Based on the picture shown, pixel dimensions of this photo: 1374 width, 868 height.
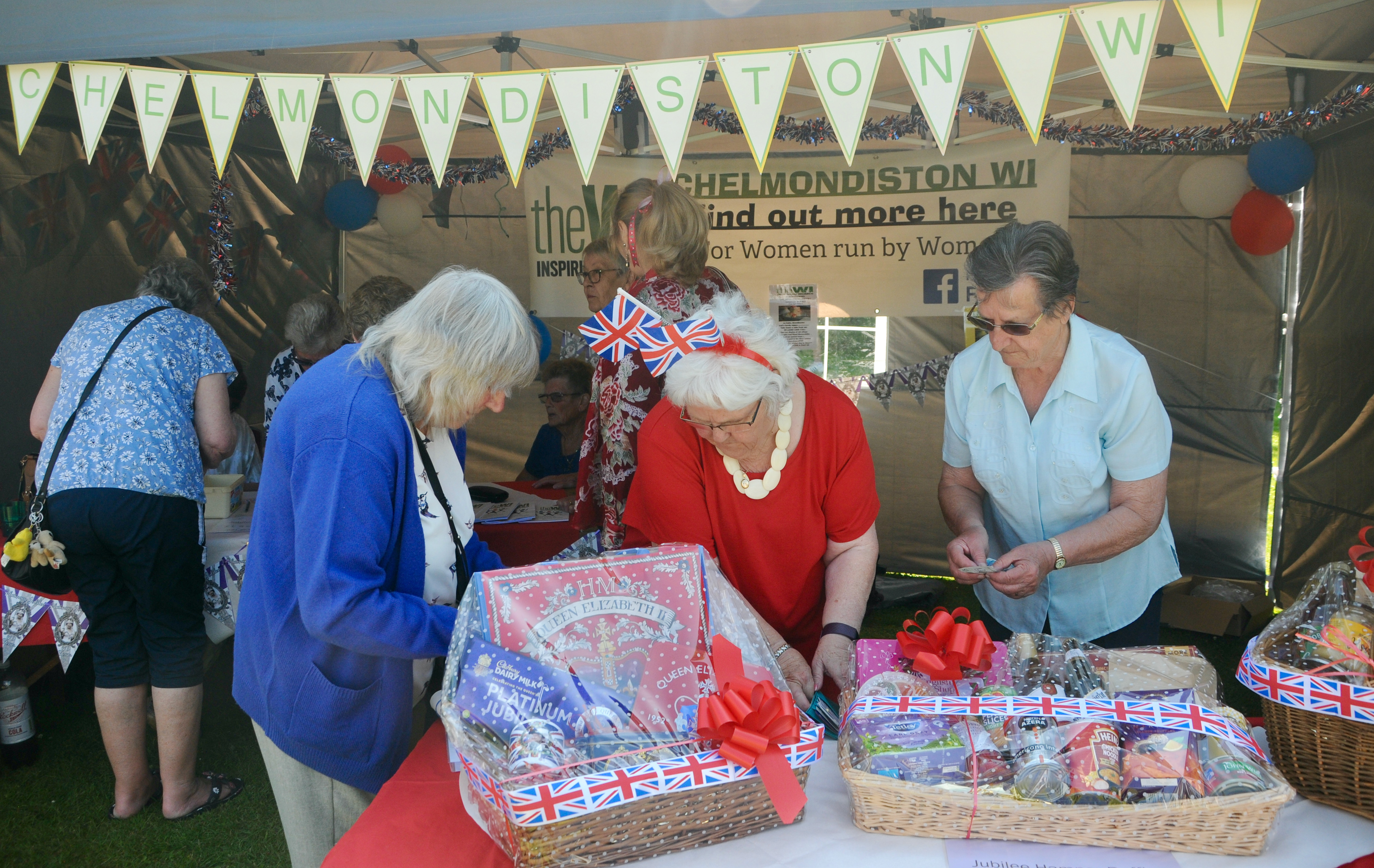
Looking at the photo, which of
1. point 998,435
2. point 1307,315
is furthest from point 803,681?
point 1307,315

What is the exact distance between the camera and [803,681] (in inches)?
67.6

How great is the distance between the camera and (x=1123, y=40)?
181 centimetres

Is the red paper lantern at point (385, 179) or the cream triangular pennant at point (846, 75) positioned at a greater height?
the red paper lantern at point (385, 179)

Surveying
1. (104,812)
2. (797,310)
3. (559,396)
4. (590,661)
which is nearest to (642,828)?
(590,661)

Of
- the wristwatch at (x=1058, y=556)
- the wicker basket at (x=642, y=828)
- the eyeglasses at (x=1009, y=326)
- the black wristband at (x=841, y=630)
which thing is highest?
the eyeglasses at (x=1009, y=326)

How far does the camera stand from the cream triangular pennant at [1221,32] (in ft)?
5.74

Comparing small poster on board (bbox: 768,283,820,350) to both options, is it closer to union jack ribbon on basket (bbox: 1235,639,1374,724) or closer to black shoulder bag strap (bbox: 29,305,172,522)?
black shoulder bag strap (bbox: 29,305,172,522)

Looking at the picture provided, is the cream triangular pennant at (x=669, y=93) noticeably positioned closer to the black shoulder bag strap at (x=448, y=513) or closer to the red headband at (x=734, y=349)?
the red headband at (x=734, y=349)

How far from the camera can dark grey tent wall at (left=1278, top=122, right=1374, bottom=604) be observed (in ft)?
12.7

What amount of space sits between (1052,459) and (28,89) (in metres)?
2.63

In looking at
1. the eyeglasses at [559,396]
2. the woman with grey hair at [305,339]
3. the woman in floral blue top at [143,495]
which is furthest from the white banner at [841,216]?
the woman in floral blue top at [143,495]

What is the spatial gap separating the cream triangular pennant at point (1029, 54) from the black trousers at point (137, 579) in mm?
2495

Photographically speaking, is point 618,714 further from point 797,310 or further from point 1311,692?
point 797,310

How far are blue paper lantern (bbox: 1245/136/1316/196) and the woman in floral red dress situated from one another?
314cm
